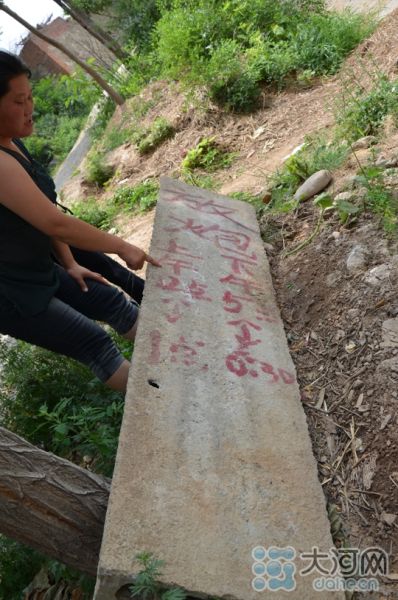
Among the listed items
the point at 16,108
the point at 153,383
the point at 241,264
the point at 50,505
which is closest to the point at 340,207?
the point at 241,264

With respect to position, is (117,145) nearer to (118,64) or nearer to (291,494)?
(118,64)

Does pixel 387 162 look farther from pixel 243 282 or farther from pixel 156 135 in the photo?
pixel 156 135

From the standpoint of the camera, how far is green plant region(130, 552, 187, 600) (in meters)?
1.47

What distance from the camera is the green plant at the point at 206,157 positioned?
17.5 ft

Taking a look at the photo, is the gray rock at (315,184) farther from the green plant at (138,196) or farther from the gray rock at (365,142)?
the green plant at (138,196)

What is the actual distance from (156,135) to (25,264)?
482cm

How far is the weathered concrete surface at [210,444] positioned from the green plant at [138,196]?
2.82m

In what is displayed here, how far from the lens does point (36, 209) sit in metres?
1.82

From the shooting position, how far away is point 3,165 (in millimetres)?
1740

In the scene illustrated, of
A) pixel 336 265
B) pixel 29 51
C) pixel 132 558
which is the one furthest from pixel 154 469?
pixel 29 51

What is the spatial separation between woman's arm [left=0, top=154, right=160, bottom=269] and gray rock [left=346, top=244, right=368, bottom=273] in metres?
1.40

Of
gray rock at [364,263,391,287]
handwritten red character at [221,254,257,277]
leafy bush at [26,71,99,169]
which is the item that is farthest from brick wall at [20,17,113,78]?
gray rock at [364,263,391,287]

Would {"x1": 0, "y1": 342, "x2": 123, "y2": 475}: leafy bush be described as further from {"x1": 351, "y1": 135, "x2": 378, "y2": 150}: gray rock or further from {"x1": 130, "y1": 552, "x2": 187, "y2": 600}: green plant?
{"x1": 351, "y1": 135, "x2": 378, "y2": 150}: gray rock

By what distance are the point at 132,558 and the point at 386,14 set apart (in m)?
6.33
